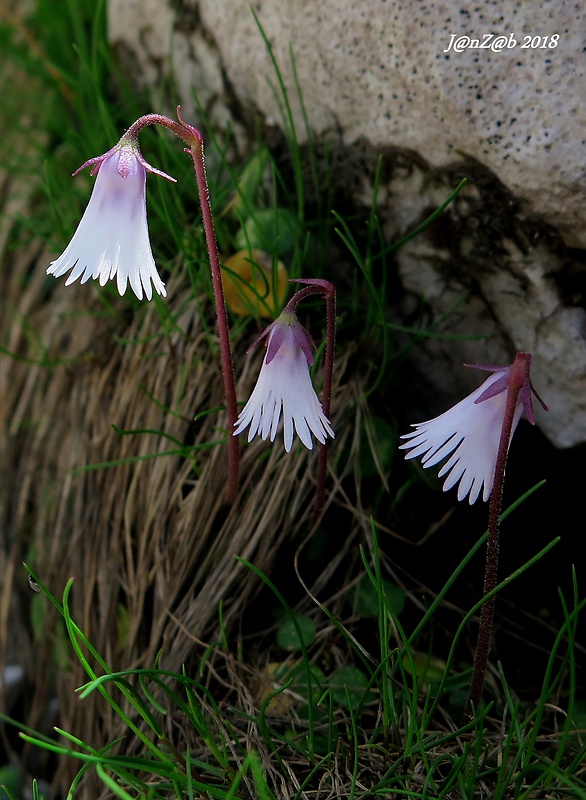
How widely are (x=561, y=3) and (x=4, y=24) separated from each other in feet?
5.77

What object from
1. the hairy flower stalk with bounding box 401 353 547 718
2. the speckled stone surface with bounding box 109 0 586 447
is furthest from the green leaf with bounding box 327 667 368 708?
the speckled stone surface with bounding box 109 0 586 447

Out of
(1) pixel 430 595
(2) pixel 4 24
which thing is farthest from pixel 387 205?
(2) pixel 4 24

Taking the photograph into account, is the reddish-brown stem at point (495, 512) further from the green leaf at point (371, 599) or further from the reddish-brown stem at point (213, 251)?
the reddish-brown stem at point (213, 251)

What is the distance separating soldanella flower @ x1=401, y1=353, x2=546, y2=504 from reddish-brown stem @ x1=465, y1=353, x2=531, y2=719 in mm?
22

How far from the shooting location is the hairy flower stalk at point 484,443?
1.00 m

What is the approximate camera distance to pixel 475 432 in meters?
1.04

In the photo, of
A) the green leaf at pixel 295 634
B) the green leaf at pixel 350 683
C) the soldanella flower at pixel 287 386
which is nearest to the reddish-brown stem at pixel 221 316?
the soldanella flower at pixel 287 386

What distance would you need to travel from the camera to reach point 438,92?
123cm

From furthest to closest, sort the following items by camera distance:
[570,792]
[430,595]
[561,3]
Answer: [430,595] < [561,3] < [570,792]

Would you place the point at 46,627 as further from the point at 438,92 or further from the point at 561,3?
the point at 561,3

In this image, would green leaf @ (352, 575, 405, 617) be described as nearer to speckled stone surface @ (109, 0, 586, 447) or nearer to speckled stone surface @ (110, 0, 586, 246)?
speckled stone surface @ (109, 0, 586, 447)

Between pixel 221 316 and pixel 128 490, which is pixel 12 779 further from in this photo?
pixel 221 316

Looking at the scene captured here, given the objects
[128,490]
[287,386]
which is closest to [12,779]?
[128,490]

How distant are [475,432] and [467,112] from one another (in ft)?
1.67
